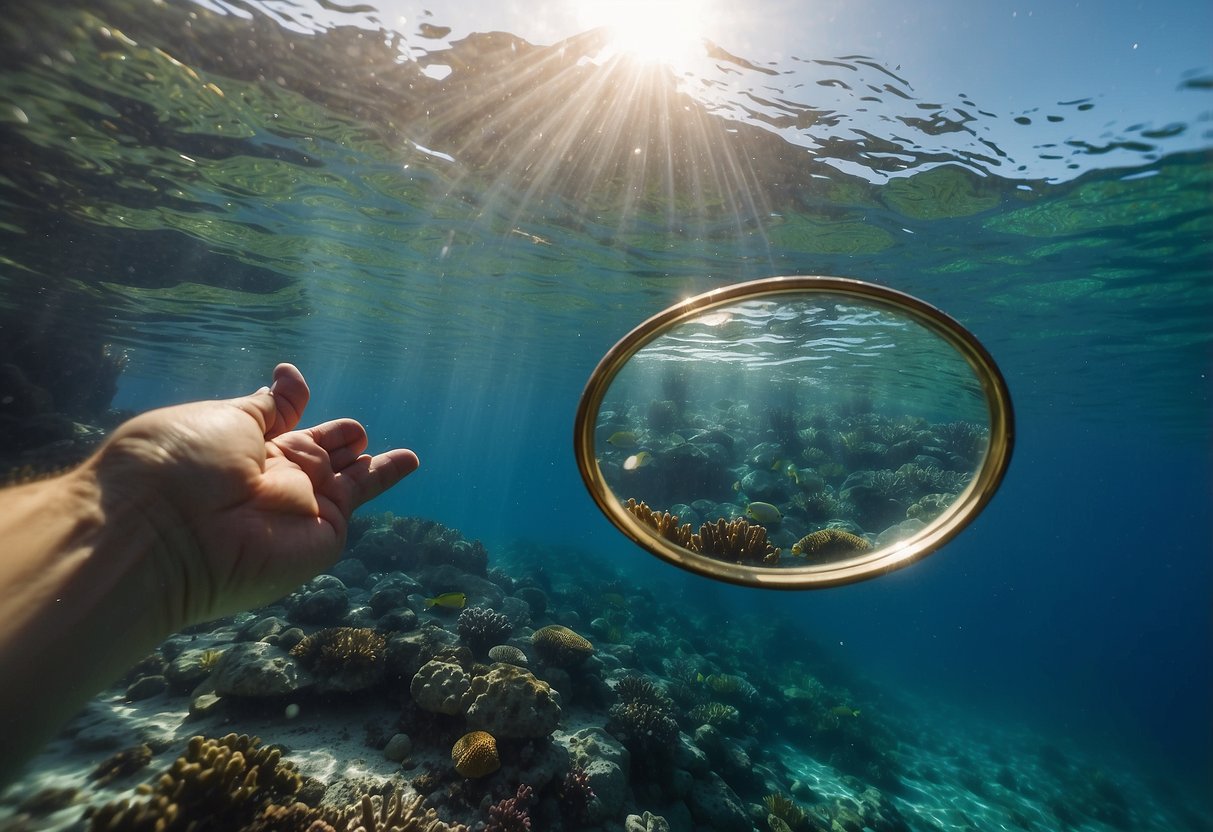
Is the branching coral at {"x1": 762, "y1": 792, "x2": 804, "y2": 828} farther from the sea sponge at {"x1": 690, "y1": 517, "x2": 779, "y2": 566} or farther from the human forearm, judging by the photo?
the human forearm

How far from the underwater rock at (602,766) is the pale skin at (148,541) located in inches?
233

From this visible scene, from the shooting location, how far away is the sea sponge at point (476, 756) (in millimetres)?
5902

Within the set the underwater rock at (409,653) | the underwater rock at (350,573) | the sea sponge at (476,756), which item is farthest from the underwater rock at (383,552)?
the sea sponge at (476,756)

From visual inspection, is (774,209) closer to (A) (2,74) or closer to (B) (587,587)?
(A) (2,74)

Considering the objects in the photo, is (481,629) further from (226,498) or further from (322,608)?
(226,498)

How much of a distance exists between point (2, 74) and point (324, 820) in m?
14.9

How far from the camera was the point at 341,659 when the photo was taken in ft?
23.9

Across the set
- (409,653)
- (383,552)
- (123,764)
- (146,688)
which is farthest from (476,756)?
(383,552)

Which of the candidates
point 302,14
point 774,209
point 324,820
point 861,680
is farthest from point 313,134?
point 861,680

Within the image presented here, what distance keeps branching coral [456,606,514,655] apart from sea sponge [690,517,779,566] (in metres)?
8.80

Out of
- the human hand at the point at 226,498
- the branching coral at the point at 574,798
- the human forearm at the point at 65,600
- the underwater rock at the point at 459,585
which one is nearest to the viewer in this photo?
the human forearm at the point at 65,600

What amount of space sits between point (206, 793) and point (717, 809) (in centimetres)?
712

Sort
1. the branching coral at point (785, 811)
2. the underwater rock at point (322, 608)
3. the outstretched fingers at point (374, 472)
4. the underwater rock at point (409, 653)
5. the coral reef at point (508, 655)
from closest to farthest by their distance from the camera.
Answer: the outstretched fingers at point (374, 472) < the underwater rock at point (409, 653) < the branching coral at point (785, 811) < the coral reef at point (508, 655) < the underwater rock at point (322, 608)

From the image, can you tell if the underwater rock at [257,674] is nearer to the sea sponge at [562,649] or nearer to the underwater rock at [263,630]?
the underwater rock at [263,630]
